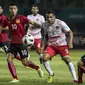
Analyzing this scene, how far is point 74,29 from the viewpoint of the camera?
118 feet

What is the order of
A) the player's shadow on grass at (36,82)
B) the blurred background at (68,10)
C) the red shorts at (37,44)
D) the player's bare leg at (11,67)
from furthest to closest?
the blurred background at (68,10) → the red shorts at (37,44) → the player's bare leg at (11,67) → the player's shadow on grass at (36,82)

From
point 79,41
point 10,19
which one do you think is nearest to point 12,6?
point 10,19

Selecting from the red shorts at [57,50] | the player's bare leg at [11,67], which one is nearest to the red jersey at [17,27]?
the player's bare leg at [11,67]

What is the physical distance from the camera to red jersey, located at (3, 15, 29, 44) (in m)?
11.6

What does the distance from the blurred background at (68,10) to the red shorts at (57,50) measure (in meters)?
22.8

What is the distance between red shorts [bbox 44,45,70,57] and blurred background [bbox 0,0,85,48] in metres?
22.8

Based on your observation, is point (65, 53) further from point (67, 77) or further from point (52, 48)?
point (67, 77)

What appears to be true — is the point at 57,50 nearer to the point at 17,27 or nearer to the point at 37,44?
the point at 17,27

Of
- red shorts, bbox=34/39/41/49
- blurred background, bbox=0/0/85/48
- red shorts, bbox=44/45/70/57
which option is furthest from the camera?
blurred background, bbox=0/0/85/48

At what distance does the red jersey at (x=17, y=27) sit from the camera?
11578mm

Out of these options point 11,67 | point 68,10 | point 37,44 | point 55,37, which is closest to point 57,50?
point 55,37

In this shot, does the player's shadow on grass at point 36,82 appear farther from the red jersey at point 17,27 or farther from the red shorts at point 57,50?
the red jersey at point 17,27

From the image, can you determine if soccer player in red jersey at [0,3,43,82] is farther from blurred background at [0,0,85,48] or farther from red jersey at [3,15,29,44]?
blurred background at [0,0,85,48]

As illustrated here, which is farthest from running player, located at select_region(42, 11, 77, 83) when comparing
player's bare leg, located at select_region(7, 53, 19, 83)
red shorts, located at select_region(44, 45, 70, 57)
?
player's bare leg, located at select_region(7, 53, 19, 83)
